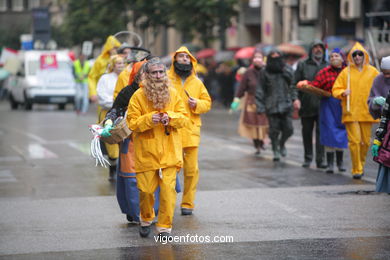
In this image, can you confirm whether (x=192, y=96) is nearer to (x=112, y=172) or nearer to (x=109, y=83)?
(x=109, y=83)

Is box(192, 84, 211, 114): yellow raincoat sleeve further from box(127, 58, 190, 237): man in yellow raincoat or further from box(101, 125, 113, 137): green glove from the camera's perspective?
box(127, 58, 190, 237): man in yellow raincoat

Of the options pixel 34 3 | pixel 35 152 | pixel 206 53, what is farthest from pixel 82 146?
pixel 34 3

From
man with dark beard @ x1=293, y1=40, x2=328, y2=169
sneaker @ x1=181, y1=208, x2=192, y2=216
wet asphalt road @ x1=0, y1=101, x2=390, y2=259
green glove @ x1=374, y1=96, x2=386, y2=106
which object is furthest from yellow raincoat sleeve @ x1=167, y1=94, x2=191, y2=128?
man with dark beard @ x1=293, y1=40, x2=328, y2=169

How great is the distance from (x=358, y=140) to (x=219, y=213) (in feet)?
11.6

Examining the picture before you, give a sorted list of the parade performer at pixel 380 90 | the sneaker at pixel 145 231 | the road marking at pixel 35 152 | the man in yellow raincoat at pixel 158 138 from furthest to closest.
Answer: the road marking at pixel 35 152 < the parade performer at pixel 380 90 < the sneaker at pixel 145 231 < the man in yellow raincoat at pixel 158 138

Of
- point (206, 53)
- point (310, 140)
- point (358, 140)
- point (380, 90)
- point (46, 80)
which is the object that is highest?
point (380, 90)

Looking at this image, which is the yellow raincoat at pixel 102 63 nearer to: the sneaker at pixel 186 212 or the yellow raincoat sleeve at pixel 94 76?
the yellow raincoat sleeve at pixel 94 76

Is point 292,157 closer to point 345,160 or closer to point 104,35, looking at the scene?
point 345,160

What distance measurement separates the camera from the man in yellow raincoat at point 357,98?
44.2 feet

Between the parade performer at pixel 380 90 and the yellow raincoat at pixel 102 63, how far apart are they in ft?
14.0

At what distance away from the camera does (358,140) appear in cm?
1359

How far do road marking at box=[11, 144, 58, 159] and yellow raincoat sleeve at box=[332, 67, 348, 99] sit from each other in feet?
18.8

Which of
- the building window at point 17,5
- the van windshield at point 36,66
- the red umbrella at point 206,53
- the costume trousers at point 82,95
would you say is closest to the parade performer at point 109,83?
the costume trousers at point 82,95

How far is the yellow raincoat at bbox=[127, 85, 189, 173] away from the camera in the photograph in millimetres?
8859
